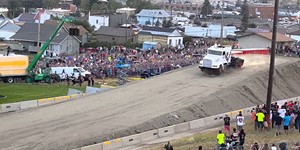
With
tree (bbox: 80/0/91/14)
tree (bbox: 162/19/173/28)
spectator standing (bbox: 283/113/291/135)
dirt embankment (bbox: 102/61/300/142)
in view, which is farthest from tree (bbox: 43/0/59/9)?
spectator standing (bbox: 283/113/291/135)

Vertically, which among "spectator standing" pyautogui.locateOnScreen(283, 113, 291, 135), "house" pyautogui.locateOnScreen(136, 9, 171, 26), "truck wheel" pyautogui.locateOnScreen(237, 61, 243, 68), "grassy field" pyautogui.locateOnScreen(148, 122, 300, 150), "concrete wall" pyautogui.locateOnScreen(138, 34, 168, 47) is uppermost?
"spectator standing" pyautogui.locateOnScreen(283, 113, 291, 135)

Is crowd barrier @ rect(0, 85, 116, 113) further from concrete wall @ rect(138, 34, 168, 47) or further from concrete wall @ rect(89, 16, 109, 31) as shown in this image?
concrete wall @ rect(89, 16, 109, 31)

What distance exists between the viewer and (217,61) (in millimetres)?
46500

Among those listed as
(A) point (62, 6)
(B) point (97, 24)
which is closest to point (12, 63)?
(B) point (97, 24)

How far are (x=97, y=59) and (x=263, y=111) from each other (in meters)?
34.6

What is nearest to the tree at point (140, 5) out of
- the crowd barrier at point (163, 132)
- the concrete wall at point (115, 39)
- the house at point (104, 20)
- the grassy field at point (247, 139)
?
the house at point (104, 20)

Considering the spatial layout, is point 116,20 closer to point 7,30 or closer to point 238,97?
point 7,30

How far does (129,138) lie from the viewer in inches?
1153

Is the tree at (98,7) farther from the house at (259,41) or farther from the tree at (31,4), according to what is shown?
the house at (259,41)

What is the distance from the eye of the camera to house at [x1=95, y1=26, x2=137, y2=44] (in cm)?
9838

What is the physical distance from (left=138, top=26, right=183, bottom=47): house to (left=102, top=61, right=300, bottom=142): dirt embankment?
50854 millimetres

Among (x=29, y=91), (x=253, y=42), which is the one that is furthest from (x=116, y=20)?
A: (x=29, y=91)

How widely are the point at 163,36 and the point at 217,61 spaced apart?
5643cm

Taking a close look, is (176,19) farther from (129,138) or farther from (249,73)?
(129,138)
